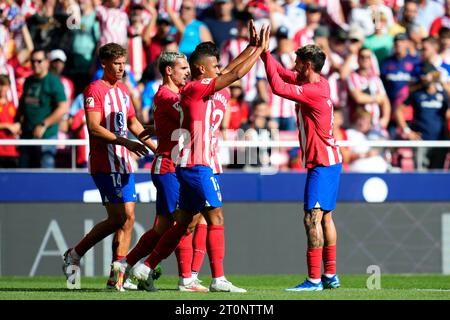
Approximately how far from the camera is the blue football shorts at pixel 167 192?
11969 millimetres

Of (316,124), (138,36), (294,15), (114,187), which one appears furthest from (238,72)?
(294,15)

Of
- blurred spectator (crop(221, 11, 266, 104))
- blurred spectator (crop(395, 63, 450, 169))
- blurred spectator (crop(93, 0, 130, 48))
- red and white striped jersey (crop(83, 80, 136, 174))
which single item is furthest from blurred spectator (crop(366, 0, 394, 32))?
red and white striped jersey (crop(83, 80, 136, 174))

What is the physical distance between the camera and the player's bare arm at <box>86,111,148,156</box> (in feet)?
37.8

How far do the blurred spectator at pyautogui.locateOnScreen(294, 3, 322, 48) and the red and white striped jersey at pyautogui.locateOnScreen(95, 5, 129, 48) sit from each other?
263cm

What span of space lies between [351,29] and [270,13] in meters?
1.31

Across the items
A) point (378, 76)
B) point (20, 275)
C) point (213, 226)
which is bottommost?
point (20, 275)

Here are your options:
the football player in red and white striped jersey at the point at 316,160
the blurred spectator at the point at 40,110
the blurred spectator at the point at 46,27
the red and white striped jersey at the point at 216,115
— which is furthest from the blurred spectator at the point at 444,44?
the red and white striped jersey at the point at 216,115

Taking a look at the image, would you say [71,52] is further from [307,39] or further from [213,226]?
[213,226]

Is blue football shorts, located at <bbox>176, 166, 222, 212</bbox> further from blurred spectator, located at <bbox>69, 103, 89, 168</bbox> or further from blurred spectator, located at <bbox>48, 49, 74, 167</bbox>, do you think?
blurred spectator, located at <bbox>48, 49, 74, 167</bbox>

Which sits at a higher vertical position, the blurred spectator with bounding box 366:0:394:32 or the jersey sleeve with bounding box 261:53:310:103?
the blurred spectator with bounding box 366:0:394:32

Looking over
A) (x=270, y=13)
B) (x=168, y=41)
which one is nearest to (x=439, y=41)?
(x=270, y=13)

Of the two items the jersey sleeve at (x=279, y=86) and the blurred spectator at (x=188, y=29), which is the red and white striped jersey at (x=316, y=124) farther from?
the blurred spectator at (x=188, y=29)

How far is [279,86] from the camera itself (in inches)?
458

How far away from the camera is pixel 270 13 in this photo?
61.3 feet
